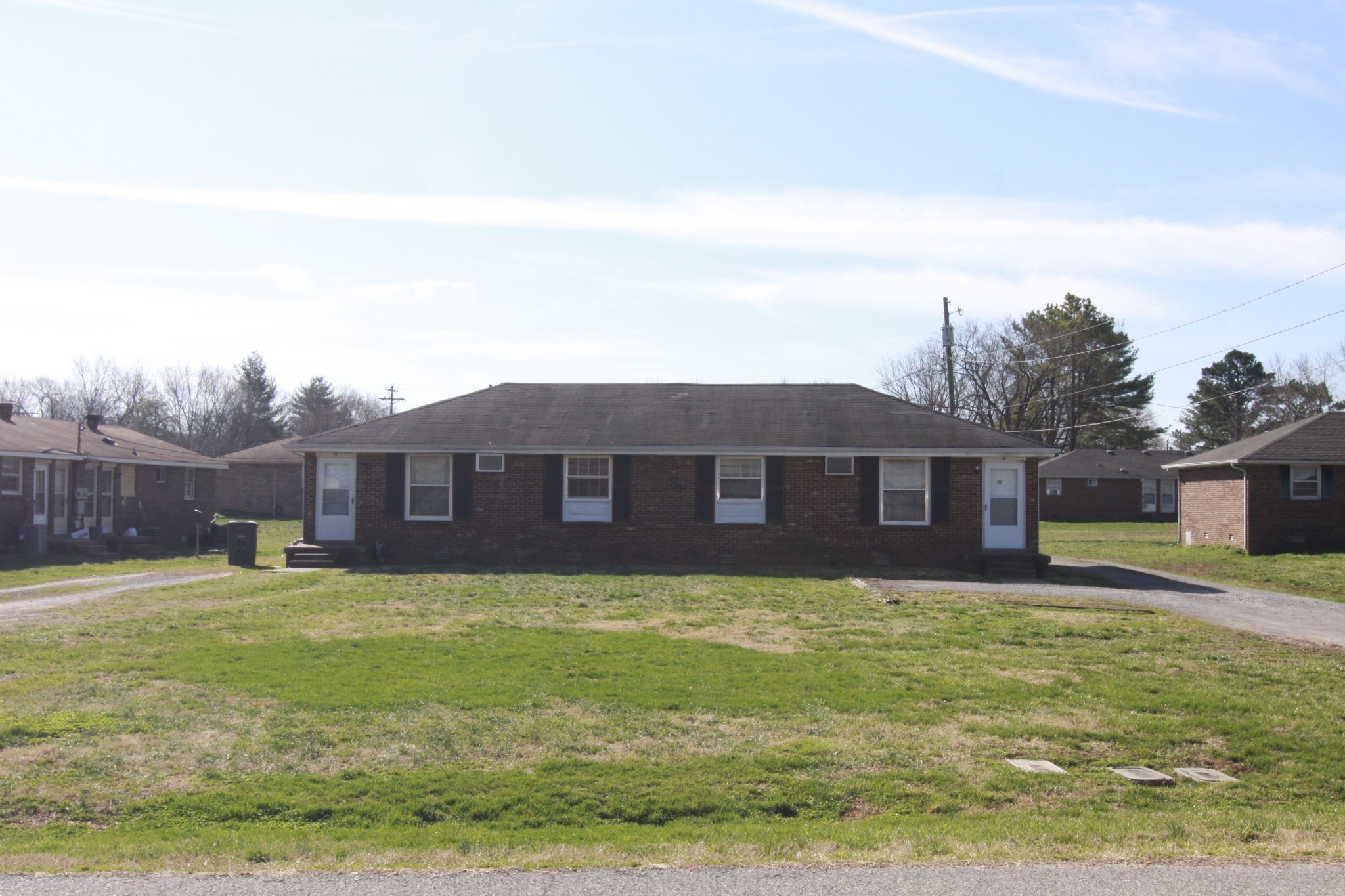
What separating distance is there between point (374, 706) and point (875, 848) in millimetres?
4693

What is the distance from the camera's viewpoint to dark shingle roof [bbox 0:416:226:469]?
2567 cm

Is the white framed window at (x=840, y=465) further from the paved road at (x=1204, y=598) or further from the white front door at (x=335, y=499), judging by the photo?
the white front door at (x=335, y=499)

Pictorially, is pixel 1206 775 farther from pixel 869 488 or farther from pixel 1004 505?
pixel 1004 505

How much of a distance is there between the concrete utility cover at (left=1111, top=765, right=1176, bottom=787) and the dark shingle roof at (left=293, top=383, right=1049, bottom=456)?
1467cm

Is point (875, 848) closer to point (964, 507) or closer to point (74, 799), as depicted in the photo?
point (74, 799)

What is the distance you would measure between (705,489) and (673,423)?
77.4 inches

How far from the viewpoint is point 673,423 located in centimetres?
2397

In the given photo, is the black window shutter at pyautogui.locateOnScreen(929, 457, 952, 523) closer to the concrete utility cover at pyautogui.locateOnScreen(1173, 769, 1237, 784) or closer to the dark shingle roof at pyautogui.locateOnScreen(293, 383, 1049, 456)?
the dark shingle roof at pyautogui.locateOnScreen(293, 383, 1049, 456)

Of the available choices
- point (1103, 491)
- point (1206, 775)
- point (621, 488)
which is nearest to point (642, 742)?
point (1206, 775)

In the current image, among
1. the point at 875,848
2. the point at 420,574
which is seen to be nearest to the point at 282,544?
the point at 420,574

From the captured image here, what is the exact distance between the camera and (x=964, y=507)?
2236 centimetres

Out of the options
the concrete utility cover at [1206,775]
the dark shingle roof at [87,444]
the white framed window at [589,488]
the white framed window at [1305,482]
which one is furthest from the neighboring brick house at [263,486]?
the concrete utility cover at [1206,775]

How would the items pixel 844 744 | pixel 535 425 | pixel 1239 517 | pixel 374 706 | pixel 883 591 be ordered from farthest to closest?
1. pixel 1239 517
2. pixel 535 425
3. pixel 883 591
4. pixel 374 706
5. pixel 844 744

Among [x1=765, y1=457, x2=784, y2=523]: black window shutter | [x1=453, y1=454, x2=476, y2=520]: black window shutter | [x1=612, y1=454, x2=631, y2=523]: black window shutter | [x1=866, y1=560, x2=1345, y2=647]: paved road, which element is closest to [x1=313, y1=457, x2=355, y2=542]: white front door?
[x1=453, y1=454, x2=476, y2=520]: black window shutter
